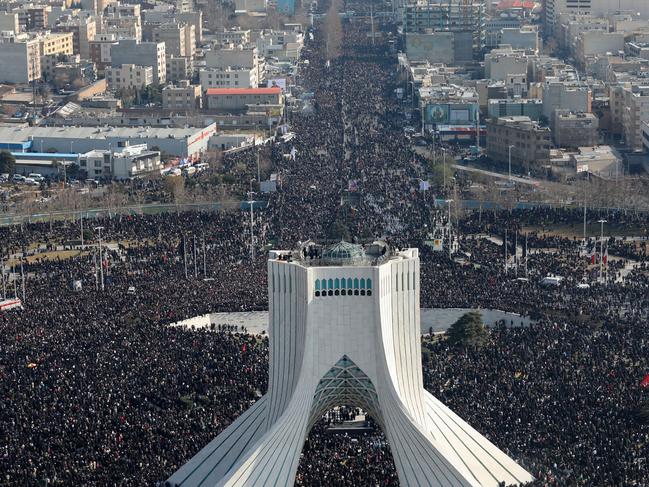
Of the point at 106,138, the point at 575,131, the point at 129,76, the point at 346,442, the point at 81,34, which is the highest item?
the point at 81,34

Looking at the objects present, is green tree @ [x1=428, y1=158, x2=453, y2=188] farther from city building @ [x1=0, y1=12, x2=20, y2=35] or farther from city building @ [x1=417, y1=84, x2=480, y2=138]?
city building @ [x1=0, y1=12, x2=20, y2=35]

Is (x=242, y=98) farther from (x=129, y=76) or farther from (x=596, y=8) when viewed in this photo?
(x=596, y=8)

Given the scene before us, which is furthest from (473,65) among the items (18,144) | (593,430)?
(593,430)

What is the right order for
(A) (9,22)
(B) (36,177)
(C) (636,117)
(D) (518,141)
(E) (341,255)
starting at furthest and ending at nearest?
(A) (9,22) → (C) (636,117) → (D) (518,141) → (B) (36,177) → (E) (341,255)

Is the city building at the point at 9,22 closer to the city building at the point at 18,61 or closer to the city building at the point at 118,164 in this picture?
the city building at the point at 18,61

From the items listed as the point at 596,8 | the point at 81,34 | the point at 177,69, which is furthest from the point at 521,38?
the point at 81,34

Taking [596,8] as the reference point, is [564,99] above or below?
below

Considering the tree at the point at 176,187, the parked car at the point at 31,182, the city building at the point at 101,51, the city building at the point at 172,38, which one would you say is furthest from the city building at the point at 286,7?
the tree at the point at 176,187
